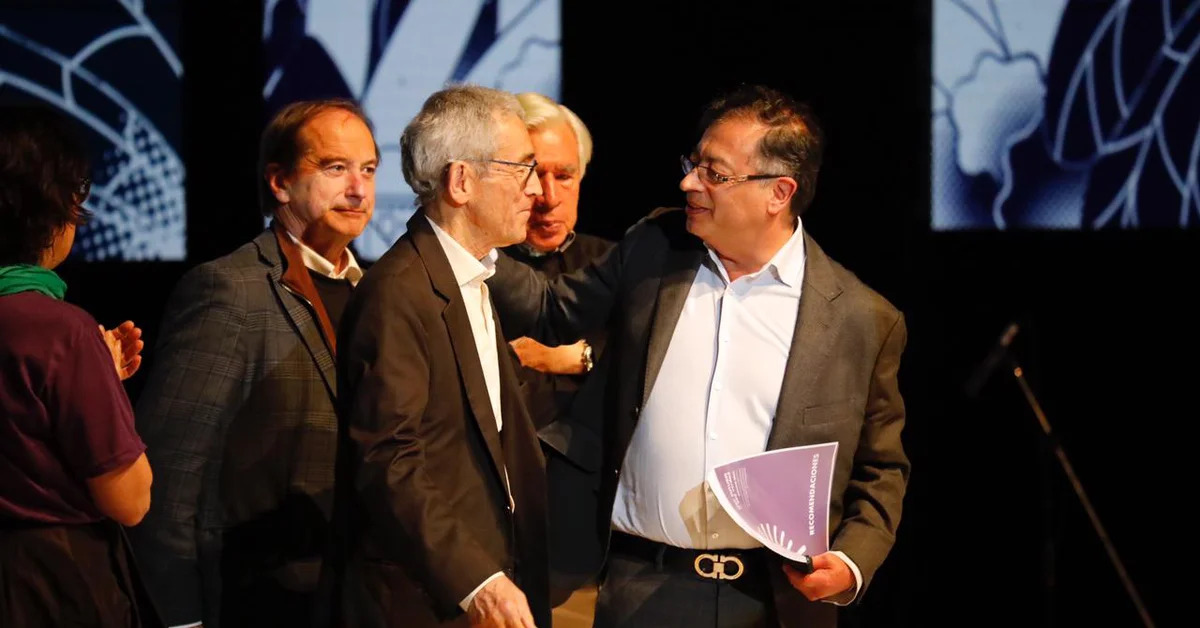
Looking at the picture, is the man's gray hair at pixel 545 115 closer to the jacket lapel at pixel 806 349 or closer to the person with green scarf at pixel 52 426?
the jacket lapel at pixel 806 349

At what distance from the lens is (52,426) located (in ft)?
6.86

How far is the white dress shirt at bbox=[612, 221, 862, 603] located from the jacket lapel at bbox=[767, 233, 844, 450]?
3cm

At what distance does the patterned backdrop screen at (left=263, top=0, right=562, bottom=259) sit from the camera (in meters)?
4.58

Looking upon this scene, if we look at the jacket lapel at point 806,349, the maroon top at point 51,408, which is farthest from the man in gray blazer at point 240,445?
the jacket lapel at point 806,349

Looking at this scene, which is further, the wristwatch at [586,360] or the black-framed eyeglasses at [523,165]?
the wristwatch at [586,360]

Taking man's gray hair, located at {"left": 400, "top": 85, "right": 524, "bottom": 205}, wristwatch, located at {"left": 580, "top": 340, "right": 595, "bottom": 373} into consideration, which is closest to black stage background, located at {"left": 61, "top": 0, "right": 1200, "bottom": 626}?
wristwatch, located at {"left": 580, "top": 340, "right": 595, "bottom": 373}

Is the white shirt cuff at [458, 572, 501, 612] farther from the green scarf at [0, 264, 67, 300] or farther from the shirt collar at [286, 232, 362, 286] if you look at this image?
the shirt collar at [286, 232, 362, 286]

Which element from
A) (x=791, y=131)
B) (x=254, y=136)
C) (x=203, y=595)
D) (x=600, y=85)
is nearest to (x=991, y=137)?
(x=600, y=85)

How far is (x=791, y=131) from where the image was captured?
271cm

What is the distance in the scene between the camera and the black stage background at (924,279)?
14.6ft

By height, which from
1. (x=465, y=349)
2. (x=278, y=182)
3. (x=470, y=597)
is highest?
(x=278, y=182)

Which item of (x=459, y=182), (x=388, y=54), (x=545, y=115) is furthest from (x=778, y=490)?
(x=388, y=54)

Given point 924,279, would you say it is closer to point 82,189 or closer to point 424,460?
point 424,460

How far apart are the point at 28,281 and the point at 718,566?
4.30ft
